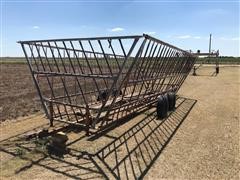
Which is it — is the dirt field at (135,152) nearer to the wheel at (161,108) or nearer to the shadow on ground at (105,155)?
the shadow on ground at (105,155)

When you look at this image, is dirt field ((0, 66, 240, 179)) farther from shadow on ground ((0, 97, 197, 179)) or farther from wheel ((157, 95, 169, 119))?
wheel ((157, 95, 169, 119))

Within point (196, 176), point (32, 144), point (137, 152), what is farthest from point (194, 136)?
point (32, 144)

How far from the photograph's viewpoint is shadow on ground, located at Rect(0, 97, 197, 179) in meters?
5.36

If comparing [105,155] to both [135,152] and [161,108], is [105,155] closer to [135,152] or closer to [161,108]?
[135,152]

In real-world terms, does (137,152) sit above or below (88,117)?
below

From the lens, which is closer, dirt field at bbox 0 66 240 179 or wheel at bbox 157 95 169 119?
dirt field at bbox 0 66 240 179

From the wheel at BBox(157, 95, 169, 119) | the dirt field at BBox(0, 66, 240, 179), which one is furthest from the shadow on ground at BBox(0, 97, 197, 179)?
the wheel at BBox(157, 95, 169, 119)

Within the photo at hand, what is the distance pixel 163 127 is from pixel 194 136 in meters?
1.15

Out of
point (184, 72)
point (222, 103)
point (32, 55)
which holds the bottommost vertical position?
point (222, 103)

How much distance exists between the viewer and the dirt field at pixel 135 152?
531cm

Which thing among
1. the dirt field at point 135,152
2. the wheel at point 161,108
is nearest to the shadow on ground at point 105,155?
the dirt field at point 135,152

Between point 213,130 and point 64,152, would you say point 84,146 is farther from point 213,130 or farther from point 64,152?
point 213,130

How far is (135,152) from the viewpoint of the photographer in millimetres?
6383

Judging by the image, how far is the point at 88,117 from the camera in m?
7.16
